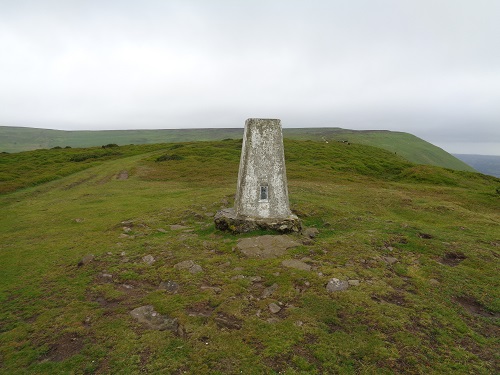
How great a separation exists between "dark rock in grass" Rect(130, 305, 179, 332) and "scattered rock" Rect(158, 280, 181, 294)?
4.01 feet

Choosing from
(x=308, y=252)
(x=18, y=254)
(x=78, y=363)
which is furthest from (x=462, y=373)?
(x=18, y=254)

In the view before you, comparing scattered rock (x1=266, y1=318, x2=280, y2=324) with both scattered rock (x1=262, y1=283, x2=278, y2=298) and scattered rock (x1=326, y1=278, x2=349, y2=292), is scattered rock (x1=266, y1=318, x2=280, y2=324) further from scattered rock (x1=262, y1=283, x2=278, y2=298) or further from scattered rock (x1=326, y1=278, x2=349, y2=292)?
scattered rock (x1=326, y1=278, x2=349, y2=292)

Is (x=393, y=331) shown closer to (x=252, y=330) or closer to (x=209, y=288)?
(x=252, y=330)

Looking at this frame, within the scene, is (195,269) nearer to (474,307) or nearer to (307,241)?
(307,241)

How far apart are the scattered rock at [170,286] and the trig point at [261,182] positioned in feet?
18.8

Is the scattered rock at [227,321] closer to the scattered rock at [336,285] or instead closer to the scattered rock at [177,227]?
the scattered rock at [336,285]

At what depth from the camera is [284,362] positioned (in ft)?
27.9

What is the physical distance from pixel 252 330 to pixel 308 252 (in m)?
6.44

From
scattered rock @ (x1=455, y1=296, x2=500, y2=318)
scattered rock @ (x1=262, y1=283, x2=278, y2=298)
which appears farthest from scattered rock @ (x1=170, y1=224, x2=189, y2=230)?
scattered rock @ (x1=455, y1=296, x2=500, y2=318)

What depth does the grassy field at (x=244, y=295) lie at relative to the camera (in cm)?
873

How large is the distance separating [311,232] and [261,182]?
13.9ft

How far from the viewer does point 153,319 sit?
10461 millimetres

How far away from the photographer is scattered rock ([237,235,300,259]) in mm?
15312

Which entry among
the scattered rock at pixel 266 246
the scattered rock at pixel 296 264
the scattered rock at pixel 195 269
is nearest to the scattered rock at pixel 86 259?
the scattered rock at pixel 195 269
